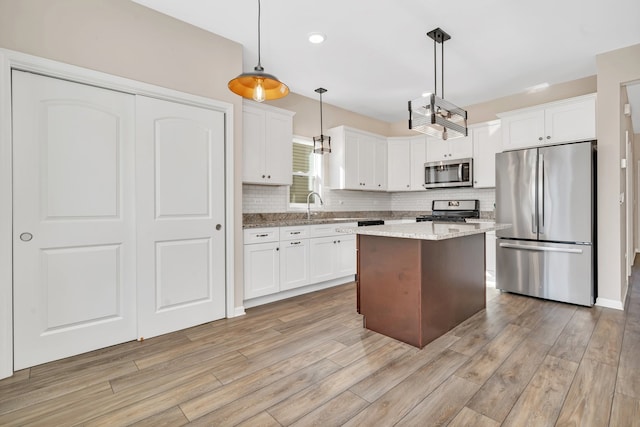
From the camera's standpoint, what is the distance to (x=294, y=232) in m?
3.80

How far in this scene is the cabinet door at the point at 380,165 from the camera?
5.46 meters

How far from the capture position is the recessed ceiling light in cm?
299

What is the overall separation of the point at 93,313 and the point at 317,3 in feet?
9.95

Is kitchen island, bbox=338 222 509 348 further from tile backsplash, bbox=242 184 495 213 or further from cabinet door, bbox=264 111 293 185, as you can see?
tile backsplash, bbox=242 184 495 213

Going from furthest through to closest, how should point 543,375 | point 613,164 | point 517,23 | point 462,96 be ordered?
point 462,96 → point 613,164 → point 517,23 → point 543,375

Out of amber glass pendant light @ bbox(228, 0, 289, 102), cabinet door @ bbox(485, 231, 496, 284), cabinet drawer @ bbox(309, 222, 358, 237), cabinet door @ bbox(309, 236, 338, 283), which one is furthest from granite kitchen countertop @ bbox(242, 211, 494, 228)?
amber glass pendant light @ bbox(228, 0, 289, 102)

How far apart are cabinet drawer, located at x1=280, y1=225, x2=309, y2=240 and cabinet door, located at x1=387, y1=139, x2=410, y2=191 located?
238 cm

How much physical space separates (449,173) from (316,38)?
304 centimetres

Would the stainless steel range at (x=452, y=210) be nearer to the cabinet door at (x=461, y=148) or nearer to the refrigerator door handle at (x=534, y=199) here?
the cabinet door at (x=461, y=148)

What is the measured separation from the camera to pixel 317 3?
101 inches

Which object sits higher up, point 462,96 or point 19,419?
point 462,96

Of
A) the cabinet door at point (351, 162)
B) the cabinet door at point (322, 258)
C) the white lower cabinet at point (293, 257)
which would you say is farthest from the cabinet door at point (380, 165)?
the cabinet door at point (322, 258)

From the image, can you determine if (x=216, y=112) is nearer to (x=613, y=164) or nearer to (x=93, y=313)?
(x=93, y=313)

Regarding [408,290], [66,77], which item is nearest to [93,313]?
[66,77]
